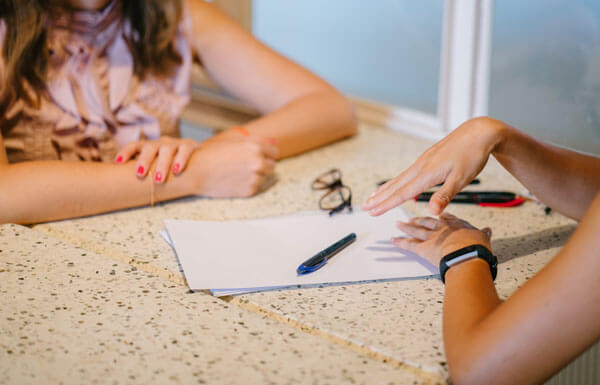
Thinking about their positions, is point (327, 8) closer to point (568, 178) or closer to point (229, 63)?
point (229, 63)

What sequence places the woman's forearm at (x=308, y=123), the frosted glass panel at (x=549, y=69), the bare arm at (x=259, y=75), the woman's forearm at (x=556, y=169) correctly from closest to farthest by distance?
the woman's forearm at (x=556, y=169)
the frosted glass panel at (x=549, y=69)
the woman's forearm at (x=308, y=123)
the bare arm at (x=259, y=75)

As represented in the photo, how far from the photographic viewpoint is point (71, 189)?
0.95m

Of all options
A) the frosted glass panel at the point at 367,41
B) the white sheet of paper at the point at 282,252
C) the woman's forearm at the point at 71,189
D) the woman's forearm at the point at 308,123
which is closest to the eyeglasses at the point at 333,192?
the white sheet of paper at the point at 282,252

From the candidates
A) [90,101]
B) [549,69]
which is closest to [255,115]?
[90,101]

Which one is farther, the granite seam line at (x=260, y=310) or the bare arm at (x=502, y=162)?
the bare arm at (x=502, y=162)

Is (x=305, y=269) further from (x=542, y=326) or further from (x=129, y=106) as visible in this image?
(x=129, y=106)

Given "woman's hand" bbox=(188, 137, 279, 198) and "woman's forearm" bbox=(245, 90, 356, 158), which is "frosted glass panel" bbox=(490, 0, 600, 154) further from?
"woman's hand" bbox=(188, 137, 279, 198)

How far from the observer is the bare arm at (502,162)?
77 centimetres

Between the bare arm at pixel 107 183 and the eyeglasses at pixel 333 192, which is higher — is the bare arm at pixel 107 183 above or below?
above

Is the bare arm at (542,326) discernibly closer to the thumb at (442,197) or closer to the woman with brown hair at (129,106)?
the thumb at (442,197)

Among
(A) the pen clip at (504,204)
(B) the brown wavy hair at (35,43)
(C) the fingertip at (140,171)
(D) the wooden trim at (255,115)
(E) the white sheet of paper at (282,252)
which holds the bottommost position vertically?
(D) the wooden trim at (255,115)

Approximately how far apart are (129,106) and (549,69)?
86cm

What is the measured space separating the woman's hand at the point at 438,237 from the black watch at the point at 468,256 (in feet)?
0.07

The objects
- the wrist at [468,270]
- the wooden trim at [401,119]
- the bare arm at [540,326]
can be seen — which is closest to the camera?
the bare arm at [540,326]
